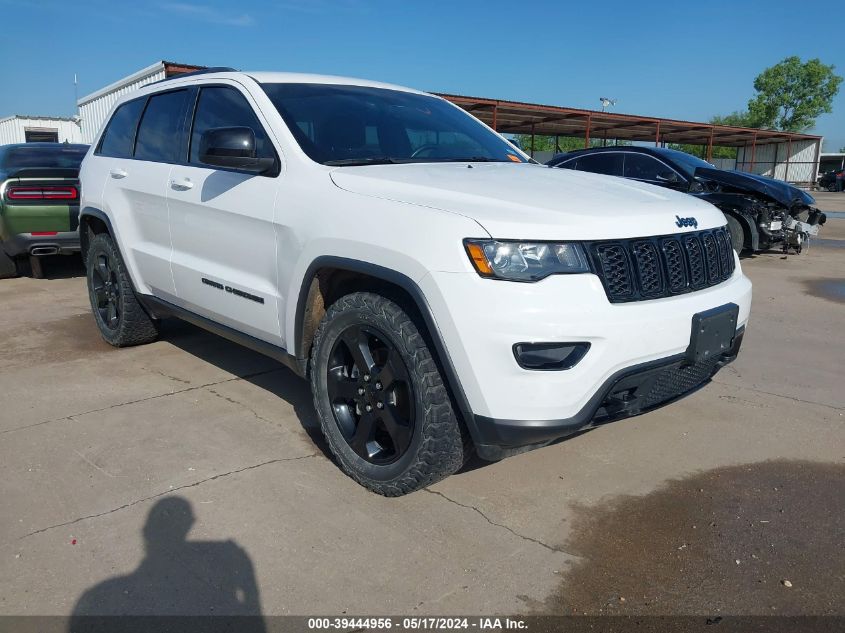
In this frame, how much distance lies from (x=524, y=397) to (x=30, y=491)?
7.58 feet

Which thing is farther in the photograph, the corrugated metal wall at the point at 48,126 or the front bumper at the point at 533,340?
the corrugated metal wall at the point at 48,126

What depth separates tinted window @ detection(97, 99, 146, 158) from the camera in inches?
195

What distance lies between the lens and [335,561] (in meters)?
2.65

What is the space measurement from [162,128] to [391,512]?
3011 millimetres

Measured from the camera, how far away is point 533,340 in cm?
247

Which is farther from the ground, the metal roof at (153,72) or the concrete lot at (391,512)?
the metal roof at (153,72)

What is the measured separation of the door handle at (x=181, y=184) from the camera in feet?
13.2

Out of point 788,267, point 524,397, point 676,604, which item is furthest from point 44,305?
point 788,267

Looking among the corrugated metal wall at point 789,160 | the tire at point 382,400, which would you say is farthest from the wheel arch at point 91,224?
the corrugated metal wall at point 789,160

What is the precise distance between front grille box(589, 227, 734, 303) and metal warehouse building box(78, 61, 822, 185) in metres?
9.56

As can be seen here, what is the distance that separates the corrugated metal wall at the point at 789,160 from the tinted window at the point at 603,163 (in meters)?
40.4

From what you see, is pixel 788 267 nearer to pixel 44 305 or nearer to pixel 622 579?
pixel 622 579

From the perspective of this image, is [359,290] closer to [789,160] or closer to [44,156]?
[44,156]

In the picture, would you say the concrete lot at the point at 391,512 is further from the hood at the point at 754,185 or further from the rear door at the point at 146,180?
the hood at the point at 754,185
